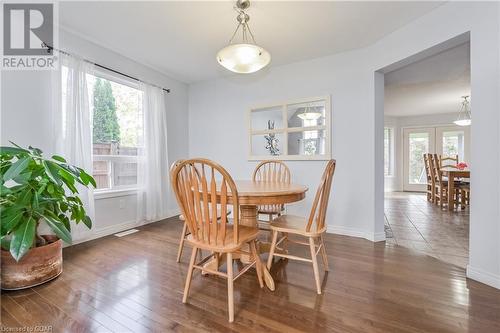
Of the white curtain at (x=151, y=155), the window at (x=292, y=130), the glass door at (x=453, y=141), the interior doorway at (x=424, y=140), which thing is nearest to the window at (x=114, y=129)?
the white curtain at (x=151, y=155)

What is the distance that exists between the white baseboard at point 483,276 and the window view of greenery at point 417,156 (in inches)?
237

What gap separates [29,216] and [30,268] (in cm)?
39

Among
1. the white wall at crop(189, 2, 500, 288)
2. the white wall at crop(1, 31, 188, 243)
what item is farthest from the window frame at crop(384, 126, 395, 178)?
the white wall at crop(1, 31, 188, 243)

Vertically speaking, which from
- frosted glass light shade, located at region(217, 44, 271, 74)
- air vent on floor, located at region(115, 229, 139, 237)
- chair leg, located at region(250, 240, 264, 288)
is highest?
frosted glass light shade, located at region(217, 44, 271, 74)

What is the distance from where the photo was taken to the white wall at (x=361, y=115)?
1712 mm

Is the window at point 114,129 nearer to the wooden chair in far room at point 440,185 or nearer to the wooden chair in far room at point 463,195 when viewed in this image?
the wooden chair in far room at point 440,185

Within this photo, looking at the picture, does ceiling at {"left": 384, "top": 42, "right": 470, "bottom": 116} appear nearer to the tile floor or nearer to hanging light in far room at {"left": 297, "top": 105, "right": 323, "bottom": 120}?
hanging light in far room at {"left": 297, "top": 105, "right": 323, "bottom": 120}

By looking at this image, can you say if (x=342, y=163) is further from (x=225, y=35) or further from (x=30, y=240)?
(x=30, y=240)

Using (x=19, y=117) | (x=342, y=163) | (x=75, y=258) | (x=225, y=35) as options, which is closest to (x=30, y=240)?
(x=75, y=258)

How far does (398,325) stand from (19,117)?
339 centimetres

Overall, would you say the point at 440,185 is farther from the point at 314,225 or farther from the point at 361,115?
the point at 314,225

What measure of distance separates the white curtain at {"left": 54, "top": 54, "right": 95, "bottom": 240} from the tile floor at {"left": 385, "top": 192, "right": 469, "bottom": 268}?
3.49 metres

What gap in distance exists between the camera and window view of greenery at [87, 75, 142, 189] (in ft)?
9.46

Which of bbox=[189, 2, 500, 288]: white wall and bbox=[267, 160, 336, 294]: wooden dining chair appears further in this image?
bbox=[189, 2, 500, 288]: white wall
